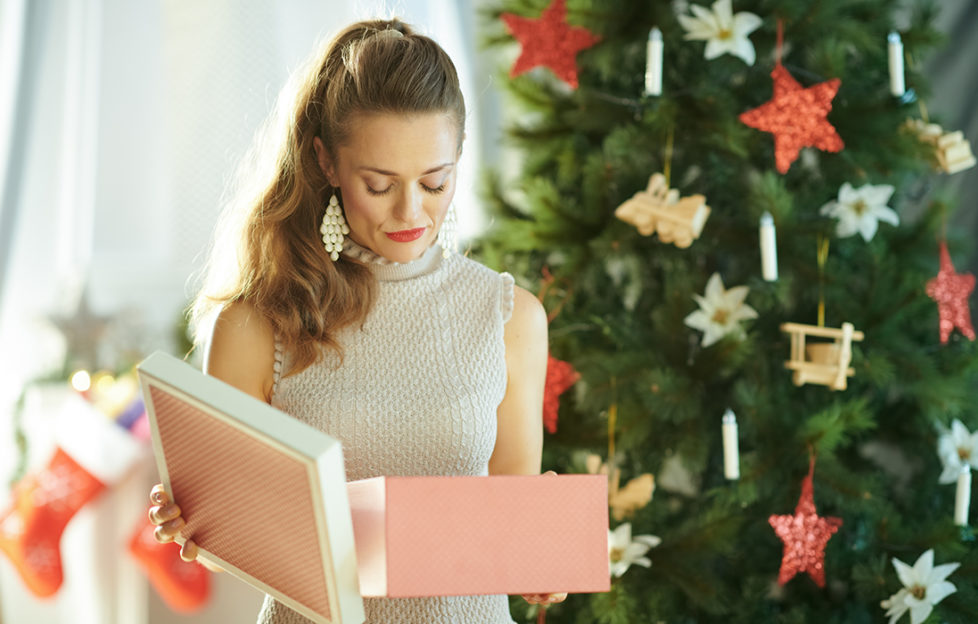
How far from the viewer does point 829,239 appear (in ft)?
6.68

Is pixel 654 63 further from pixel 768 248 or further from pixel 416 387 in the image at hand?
pixel 416 387

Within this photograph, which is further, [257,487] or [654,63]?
[654,63]

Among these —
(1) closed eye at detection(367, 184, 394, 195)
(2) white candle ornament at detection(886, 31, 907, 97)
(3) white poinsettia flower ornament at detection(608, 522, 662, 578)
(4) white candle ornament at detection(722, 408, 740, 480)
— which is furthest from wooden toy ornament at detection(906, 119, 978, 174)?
(1) closed eye at detection(367, 184, 394, 195)

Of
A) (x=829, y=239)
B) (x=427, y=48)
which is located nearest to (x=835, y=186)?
(x=829, y=239)

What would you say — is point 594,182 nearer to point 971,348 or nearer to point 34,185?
point 971,348

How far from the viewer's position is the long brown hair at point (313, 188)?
4.60ft

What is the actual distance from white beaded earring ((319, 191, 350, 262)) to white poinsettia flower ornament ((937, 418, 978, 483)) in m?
1.34

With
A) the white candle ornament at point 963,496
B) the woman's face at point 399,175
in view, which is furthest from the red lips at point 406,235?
the white candle ornament at point 963,496

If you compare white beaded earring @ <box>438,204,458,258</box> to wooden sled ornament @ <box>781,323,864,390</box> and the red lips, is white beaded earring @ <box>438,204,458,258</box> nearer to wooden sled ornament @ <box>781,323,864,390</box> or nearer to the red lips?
the red lips

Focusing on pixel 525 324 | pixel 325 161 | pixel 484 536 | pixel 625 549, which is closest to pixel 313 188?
pixel 325 161

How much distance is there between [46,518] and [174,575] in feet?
1.23

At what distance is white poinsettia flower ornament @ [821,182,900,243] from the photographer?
1.96 m

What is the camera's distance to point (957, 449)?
201 centimetres

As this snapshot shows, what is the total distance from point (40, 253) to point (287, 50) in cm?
103
